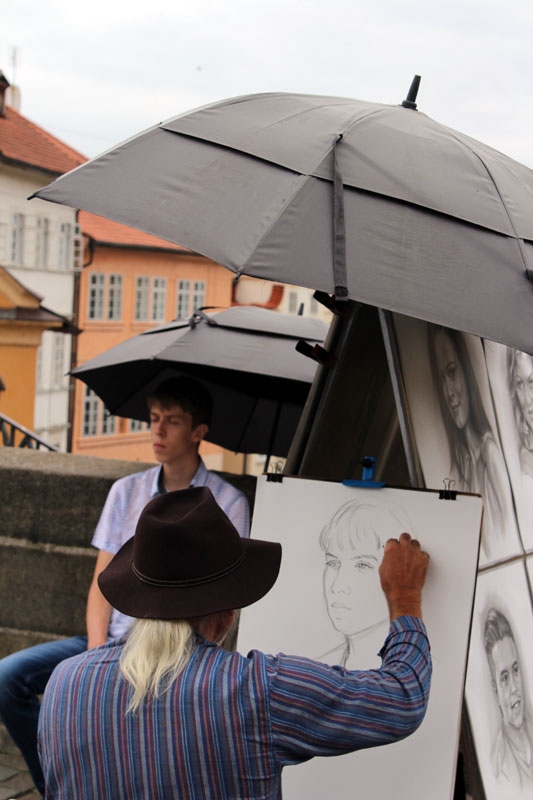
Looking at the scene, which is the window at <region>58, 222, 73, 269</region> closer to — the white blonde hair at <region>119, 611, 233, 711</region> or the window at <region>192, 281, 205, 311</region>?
the window at <region>192, 281, 205, 311</region>

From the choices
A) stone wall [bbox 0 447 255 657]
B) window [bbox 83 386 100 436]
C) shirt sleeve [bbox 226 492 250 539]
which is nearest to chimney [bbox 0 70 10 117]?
window [bbox 83 386 100 436]

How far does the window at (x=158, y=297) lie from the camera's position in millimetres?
45025

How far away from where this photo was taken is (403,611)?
2859mm

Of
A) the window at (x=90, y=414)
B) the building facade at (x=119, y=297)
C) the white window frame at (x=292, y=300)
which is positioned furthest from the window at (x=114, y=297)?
the white window frame at (x=292, y=300)

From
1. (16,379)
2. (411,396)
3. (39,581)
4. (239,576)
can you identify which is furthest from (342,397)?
(16,379)

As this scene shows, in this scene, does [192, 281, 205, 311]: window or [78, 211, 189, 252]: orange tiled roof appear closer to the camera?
[78, 211, 189, 252]: orange tiled roof

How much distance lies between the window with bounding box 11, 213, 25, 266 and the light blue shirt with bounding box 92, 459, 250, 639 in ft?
112

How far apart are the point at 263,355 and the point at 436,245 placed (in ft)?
6.03

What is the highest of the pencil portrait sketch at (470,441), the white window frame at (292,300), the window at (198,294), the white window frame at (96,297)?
the white window frame at (292,300)

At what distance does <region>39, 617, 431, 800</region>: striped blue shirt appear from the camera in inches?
88.3

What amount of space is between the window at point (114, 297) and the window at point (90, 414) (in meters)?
3.05

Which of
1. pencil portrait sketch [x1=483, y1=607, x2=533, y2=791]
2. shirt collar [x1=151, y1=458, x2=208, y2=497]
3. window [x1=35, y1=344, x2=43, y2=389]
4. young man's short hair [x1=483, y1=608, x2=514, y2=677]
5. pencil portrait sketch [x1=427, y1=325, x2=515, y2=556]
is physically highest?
window [x1=35, y1=344, x2=43, y2=389]

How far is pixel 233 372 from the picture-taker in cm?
515

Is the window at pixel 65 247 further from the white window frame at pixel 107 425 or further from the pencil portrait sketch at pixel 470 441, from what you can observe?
the pencil portrait sketch at pixel 470 441
